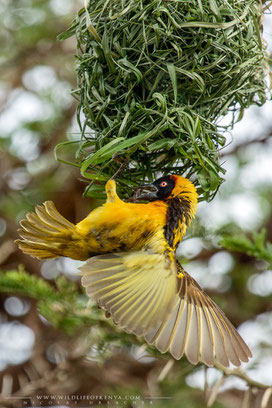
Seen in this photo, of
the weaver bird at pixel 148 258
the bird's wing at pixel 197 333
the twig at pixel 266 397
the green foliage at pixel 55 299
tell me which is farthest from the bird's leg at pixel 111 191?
the twig at pixel 266 397

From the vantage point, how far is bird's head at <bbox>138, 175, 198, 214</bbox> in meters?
1.96

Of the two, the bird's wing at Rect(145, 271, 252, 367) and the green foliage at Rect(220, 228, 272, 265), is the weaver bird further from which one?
the green foliage at Rect(220, 228, 272, 265)

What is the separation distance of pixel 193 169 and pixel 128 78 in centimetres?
42

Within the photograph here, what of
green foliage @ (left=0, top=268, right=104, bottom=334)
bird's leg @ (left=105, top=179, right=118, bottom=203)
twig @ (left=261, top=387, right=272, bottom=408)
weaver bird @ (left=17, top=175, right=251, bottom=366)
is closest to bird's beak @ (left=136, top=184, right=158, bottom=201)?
weaver bird @ (left=17, top=175, right=251, bottom=366)

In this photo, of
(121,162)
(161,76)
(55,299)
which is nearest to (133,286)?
(121,162)

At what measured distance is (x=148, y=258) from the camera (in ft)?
6.23

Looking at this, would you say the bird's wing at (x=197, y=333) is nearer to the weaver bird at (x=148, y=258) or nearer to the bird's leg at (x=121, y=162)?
the weaver bird at (x=148, y=258)

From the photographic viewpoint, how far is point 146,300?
70.8 inches

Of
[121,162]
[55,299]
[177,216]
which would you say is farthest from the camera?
[55,299]

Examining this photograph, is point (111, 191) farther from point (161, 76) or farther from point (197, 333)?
point (197, 333)

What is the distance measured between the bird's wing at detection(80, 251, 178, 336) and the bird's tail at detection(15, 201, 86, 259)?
0.11 metres

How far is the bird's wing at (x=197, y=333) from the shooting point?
186cm

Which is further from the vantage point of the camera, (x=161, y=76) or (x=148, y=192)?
(x=148, y=192)

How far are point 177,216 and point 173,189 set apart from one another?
10 cm
